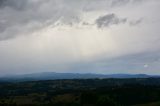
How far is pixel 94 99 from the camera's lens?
599 ft

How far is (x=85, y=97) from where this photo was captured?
18975cm

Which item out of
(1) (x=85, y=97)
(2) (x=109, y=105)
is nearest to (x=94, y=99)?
(1) (x=85, y=97)

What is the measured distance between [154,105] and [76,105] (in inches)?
1839

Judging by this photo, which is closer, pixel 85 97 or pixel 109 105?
pixel 109 105

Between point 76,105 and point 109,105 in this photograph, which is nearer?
point 109,105

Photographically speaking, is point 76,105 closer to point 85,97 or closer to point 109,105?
point 85,97

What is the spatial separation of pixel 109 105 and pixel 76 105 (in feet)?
145

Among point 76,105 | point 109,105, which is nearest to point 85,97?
point 76,105

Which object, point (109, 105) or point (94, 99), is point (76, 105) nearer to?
point (94, 99)

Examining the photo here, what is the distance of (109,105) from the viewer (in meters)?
150

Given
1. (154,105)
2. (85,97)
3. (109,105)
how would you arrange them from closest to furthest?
(109,105)
(154,105)
(85,97)

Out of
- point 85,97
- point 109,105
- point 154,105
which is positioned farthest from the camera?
point 85,97

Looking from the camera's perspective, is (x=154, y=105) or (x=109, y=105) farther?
(x=154, y=105)

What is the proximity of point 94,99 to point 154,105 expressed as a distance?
3452 cm
